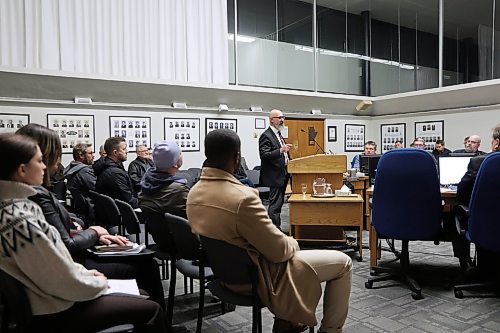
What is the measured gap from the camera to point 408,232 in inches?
119

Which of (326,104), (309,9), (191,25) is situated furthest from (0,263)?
(309,9)

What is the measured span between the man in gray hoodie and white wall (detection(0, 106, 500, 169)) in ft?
14.3

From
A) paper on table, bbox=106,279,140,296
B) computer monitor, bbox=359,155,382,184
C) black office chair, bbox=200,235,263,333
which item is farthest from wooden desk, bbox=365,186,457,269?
paper on table, bbox=106,279,140,296

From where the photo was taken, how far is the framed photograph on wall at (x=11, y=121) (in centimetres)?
577

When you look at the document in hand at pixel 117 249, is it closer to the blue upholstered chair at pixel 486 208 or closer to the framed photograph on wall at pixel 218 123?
the blue upholstered chair at pixel 486 208

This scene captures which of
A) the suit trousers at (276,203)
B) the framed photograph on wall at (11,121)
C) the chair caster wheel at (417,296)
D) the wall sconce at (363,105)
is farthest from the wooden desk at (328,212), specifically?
the wall sconce at (363,105)

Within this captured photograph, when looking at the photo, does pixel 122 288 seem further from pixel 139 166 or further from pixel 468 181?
pixel 139 166

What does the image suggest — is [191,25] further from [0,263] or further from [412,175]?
[0,263]

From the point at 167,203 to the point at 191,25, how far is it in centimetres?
544

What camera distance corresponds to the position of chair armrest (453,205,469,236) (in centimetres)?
300

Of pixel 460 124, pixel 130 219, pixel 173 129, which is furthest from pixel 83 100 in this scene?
pixel 460 124

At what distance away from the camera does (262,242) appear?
1.78 metres

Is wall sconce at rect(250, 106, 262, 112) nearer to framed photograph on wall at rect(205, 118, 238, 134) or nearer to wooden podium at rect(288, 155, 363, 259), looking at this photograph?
framed photograph on wall at rect(205, 118, 238, 134)

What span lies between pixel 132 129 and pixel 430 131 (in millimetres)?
6055
